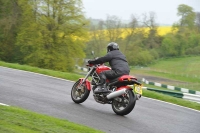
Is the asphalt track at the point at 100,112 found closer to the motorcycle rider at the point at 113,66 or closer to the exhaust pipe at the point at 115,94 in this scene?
the exhaust pipe at the point at 115,94

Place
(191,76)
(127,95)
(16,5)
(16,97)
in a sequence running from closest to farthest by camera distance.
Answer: (127,95) < (16,97) < (16,5) < (191,76)

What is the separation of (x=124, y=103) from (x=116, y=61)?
3.67ft

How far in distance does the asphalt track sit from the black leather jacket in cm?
114

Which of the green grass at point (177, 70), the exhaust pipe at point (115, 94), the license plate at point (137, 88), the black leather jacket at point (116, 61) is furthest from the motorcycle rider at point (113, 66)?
the green grass at point (177, 70)

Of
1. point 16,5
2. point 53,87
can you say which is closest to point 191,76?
point 16,5

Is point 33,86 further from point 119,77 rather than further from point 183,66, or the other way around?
point 183,66

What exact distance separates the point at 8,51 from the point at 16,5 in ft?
22.4

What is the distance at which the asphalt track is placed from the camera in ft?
27.4

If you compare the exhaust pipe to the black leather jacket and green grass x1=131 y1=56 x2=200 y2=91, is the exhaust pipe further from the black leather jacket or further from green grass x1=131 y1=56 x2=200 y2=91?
green grass x1=131 y1=56 x2=200 y2=91

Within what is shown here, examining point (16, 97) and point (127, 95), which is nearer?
point (127, 95)

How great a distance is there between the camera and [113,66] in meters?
9.69

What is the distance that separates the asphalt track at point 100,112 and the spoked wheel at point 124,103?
16 centimetres

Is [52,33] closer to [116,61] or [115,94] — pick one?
[116,61]

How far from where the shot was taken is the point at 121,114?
938 centimetres
